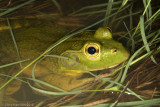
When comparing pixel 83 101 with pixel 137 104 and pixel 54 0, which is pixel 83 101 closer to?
pixel 137 104

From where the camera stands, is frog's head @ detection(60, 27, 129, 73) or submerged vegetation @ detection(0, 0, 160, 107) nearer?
submerged vegetation @ detection(0, 0, 160, 107)

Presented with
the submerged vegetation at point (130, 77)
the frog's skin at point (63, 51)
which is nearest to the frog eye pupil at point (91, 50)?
the frog's skin at point (63, 51)

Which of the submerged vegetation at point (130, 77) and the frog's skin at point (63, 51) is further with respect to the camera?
the frog's skin at point (63, 51)

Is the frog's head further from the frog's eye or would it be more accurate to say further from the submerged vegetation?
the submerged vegetation

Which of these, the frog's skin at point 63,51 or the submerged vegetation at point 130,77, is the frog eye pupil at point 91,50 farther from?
the submerged vegetation at point 130,77

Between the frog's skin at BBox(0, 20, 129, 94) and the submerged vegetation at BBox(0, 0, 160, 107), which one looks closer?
the submerged vegetation at BBox(0, 0, 160, 107)

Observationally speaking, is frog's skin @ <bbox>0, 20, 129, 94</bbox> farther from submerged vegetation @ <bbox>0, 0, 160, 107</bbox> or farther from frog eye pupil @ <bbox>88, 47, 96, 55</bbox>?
submerged vegetation @ <bbox>0, 0, 160, 107</bbox>

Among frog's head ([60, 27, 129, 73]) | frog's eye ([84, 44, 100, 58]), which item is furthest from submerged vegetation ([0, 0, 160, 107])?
frog's eye ([84, 44, 100, 58])
